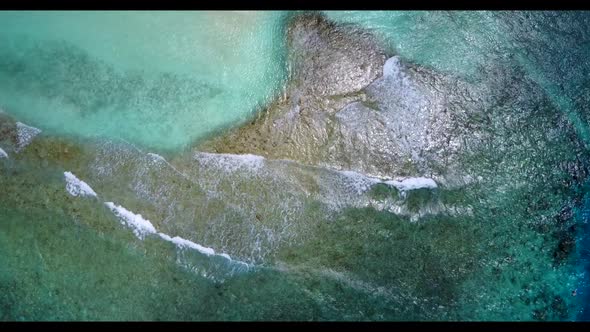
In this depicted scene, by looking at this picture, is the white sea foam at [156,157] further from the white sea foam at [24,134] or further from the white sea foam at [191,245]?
the white sea foam at [24,134]

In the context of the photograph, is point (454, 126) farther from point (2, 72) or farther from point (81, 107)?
point (2, 72)

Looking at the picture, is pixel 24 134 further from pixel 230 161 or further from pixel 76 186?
pixel 230 161

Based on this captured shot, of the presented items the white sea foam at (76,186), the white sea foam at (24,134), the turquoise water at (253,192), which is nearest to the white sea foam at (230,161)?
the turquoise water at (253,192)

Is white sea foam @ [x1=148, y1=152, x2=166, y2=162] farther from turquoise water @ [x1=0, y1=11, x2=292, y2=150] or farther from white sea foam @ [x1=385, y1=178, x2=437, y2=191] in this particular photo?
white sea foam @ [x1=385, y1=178, x2=437, y2=191]

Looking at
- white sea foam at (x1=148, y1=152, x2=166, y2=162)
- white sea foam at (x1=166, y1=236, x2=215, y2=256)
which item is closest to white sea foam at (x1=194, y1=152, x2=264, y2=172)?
white sea foam at (x1=148, y1=152, x2=166, y2=162)

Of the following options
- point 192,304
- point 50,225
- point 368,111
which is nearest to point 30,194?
point 50,225

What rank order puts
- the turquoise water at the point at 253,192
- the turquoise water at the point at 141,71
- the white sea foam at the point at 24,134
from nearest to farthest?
1. the turquoise water at the point at 253,192
2. the white sea foam at the point at 24,134
3. the turquoise water at the point at 141,71

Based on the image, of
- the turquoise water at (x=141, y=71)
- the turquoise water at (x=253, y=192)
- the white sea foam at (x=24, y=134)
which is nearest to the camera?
the turquoise water at (x=253, y=192)
